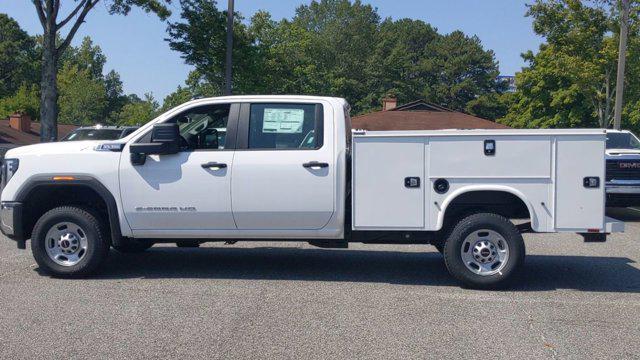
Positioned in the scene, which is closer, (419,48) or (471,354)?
(471,354)

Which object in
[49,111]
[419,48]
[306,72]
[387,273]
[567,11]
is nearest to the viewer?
[387,273]

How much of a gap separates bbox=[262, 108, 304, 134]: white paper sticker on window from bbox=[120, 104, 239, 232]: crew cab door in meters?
0.37

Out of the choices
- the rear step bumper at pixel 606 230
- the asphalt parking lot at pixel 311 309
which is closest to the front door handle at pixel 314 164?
the asphalt parking lot at pixel 311 309

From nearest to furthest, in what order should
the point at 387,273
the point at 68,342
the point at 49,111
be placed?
the point at 68,342 → the point at 387,273 → the point at 49,111

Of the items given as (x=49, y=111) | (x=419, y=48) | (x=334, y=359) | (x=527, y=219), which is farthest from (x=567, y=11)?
(x=419, y=48)

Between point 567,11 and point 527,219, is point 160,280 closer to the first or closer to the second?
point 527,219

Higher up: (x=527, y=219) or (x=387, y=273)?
(x=527, y=219)

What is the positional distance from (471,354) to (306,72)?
50.4 m

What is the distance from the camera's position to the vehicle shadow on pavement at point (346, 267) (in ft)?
26.5

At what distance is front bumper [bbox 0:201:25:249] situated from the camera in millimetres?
7852

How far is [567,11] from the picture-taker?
27406mm

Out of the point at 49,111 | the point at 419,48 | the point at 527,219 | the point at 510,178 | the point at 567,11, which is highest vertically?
the point at 419,48

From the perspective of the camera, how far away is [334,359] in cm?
523

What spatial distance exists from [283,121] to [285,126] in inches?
2.6
